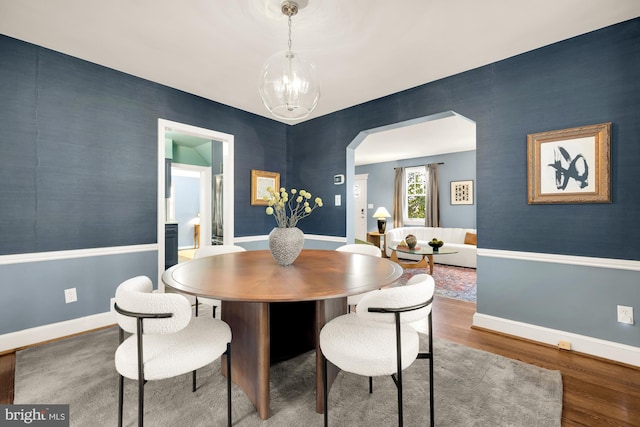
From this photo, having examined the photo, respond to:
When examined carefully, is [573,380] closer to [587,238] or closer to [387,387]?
[587,238]

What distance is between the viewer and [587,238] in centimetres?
225

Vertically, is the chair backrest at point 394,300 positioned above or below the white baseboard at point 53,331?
above

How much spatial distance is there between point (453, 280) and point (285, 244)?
3.71 m

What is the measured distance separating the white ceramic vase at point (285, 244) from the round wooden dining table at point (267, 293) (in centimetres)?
7

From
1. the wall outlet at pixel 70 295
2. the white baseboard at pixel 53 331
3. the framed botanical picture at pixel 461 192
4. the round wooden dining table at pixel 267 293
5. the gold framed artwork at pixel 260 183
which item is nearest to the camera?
the round wooden dining table at pixel 267 293

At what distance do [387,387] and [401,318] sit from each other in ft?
2.81

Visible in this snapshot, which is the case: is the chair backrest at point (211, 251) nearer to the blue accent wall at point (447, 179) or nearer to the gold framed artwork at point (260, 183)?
the gold framed artwork at point (260, 183)

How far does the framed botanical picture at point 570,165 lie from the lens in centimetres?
218

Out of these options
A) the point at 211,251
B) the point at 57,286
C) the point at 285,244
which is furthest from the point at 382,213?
the point at 57,286

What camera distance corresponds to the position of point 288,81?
1.83 meters

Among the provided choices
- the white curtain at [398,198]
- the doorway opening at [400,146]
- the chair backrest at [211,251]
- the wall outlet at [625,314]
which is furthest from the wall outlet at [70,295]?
the white curtain at [398,198]

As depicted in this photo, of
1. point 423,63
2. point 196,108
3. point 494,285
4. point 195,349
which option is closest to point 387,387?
point 195,349

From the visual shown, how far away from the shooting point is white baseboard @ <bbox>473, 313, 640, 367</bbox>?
6.92 feet

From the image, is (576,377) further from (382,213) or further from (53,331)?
(382,213)
